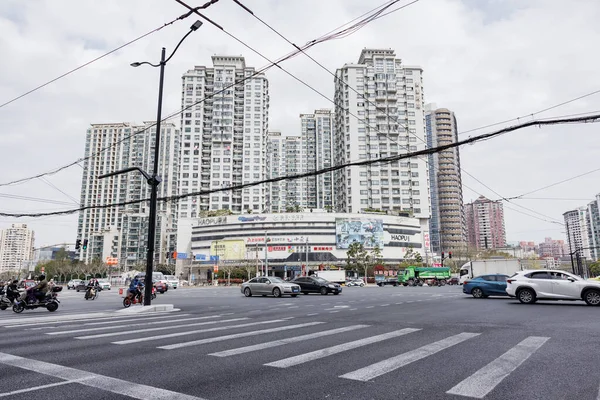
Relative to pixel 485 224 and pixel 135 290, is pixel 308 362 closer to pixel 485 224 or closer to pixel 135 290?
pixel 135 290

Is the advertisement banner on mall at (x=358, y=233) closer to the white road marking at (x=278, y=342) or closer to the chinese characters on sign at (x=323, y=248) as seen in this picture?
the chinese characters on sign at (x=323, y=248)

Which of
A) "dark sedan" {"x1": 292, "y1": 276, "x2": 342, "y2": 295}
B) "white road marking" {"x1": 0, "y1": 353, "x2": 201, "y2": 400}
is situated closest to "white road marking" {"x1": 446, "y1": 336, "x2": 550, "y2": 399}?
"white road marking" {"x1": 0, "y1": 353, "x2": 201, "y2": 400}

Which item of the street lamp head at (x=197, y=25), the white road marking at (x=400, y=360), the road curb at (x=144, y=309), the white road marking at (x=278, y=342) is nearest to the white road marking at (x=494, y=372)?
the white road marking at (x=400, y=360)

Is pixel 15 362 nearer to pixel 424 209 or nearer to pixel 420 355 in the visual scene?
pixel 420 355

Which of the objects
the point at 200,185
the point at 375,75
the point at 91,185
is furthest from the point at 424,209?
the point at 91,185

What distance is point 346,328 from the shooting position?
954 centimetres

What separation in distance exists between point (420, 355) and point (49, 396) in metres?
5.15

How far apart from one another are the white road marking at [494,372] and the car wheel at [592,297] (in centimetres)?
1159

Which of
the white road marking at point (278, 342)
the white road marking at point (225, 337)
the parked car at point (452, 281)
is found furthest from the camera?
the parked car at point (452, 281)

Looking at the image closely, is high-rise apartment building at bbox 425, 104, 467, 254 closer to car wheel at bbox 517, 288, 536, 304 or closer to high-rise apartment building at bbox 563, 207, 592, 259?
high-rise apartment building at bbox 563, 207, 592, 259

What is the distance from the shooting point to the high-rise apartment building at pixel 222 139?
127 meters

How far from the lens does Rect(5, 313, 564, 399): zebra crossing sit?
505 cm

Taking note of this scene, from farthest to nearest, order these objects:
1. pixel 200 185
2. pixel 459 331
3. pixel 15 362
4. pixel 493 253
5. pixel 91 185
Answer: pixel 91 185 → pixel 200 185 → pixel 493 253 → pixel 459 331 → pixel 15 362

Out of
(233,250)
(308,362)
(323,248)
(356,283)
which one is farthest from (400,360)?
(323,248)
